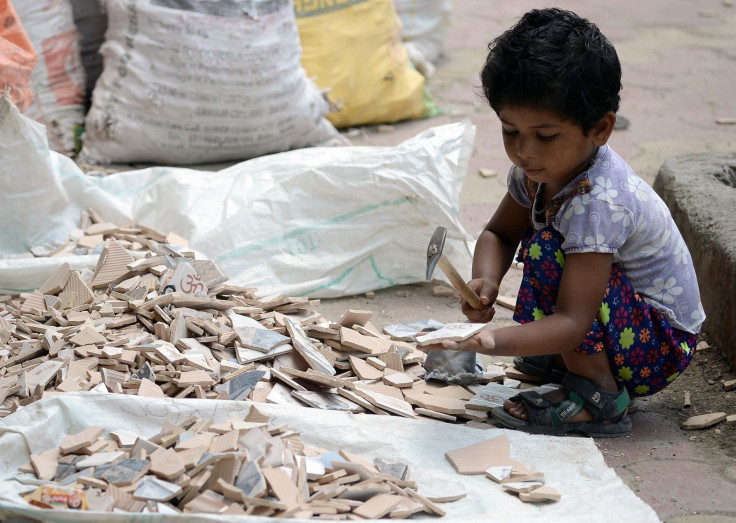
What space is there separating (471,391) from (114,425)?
1.04 meters

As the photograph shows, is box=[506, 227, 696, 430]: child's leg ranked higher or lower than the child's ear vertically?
lower

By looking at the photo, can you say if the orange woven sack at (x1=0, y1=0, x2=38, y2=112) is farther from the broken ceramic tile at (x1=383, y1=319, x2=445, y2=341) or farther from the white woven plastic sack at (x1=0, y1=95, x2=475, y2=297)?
the broken ceramic tile at (x1=383, y1=319, x2=445, y2=341)

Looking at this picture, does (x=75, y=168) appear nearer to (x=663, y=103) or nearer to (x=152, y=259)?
(x=152, y=259)

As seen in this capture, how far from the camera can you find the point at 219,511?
1687 mm

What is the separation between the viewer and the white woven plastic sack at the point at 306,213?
302 cm

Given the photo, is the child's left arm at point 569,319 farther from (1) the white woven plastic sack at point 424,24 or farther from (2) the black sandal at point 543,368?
(1) the white woven plastic sack at point 424,24

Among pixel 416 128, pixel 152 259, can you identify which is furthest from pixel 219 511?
pixel 416 128

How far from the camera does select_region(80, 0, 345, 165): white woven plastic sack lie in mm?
3729

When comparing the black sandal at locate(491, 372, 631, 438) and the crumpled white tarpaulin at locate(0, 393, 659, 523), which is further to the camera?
the black sandal at locate(491, 372, 631, 438)

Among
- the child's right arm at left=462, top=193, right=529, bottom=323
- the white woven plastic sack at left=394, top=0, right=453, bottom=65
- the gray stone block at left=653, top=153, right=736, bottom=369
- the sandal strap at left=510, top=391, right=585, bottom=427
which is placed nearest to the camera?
the sandal strap at left=510, top=391, right=585, bottom=427

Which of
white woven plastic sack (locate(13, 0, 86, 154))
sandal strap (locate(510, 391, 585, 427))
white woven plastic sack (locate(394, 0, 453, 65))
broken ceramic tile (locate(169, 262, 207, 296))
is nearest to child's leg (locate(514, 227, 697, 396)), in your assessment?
sandal strap (locate(510, 391, 585, 427))

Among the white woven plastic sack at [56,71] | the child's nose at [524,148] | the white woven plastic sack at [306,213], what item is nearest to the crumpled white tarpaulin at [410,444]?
the child's nose at [524,148]

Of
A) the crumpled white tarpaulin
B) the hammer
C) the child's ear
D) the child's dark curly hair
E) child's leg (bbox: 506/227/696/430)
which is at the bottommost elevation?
the crumpled white tarpaulin

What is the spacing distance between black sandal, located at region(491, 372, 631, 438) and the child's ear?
25.7 inches
